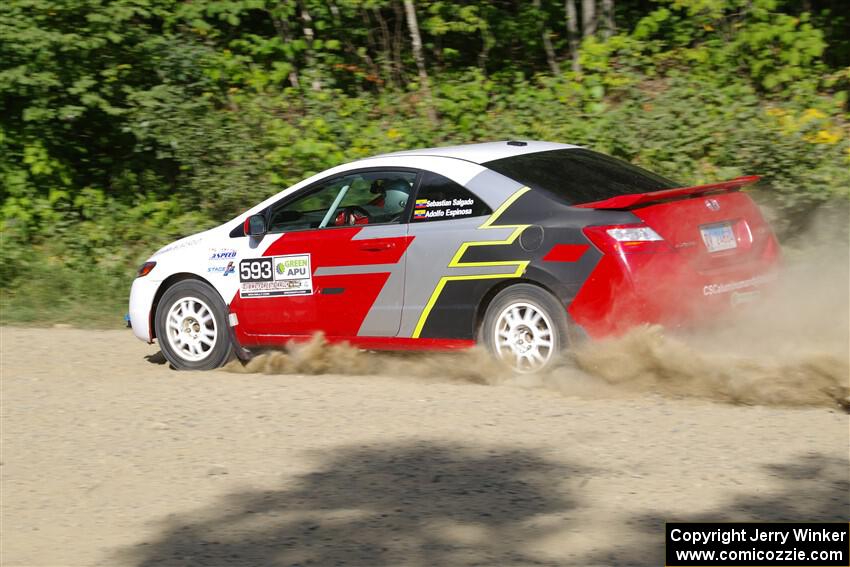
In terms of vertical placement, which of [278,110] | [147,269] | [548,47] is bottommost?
[147,269]

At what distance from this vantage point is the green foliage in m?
12.2

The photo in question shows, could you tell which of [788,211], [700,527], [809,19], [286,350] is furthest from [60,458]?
[809,19]

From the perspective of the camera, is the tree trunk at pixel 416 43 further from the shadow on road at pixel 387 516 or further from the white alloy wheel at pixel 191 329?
the shadow on road at pixel 387 516

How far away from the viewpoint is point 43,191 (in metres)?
14.0

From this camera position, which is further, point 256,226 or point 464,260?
point 256,226

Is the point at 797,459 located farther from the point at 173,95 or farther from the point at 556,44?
the point at 556,44

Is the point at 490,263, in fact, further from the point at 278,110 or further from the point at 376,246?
the point at 278,110

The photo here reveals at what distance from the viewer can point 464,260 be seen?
297 inches

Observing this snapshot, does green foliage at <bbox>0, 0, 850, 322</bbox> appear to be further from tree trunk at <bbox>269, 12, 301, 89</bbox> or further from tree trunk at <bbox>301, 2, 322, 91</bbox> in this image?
tree trunk at <bbox>269, 12, 301, 89</bbox>

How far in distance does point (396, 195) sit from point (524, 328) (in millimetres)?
1465

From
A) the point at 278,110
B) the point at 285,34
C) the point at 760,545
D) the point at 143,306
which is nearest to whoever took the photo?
the point at 760,545

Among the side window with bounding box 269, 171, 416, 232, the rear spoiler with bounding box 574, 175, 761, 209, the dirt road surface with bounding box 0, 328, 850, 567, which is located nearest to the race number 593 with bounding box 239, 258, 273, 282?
the side window with bounding box 269, 171, 416, 232

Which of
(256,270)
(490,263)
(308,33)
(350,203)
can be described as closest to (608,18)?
(308,33)

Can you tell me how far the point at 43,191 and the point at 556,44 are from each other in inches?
290
